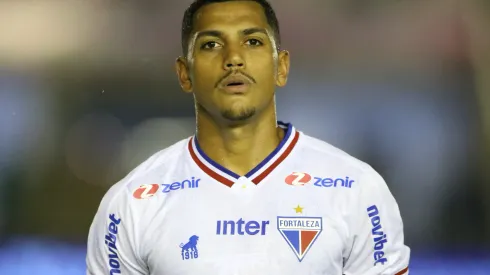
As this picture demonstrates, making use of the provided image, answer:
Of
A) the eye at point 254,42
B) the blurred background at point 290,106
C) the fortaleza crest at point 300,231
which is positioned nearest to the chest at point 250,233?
the fortaleza crest at point 300,231

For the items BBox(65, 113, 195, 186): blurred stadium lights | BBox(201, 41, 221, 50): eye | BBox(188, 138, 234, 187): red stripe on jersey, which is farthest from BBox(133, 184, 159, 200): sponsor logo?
BBox(65, 113, 195, 186): blurred stadium lights

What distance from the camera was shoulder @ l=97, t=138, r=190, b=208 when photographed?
4.87 ft

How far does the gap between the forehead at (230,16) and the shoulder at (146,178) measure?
1.03 ft

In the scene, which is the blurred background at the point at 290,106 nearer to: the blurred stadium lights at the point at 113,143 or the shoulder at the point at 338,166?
the blurred stadium lights at the point at 113,143

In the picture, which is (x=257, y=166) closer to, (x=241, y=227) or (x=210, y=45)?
(x=241, y=227)

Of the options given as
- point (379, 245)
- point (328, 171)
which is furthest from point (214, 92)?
point (379, 245)

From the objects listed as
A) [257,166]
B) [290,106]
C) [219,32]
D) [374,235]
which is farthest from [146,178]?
[290,106]

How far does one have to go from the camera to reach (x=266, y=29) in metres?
1.52

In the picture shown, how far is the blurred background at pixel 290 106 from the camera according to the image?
6.66 feet

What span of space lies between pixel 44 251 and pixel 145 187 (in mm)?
806

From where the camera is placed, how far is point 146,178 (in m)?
1.52

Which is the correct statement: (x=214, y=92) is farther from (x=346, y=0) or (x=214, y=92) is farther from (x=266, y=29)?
(x=346, y=0)

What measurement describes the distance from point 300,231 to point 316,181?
0.14 m

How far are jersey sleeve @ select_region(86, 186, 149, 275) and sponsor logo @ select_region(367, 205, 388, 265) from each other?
1.76 ft
